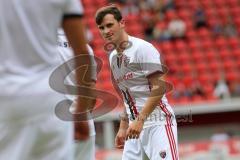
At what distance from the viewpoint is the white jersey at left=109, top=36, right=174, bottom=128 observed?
626 cm

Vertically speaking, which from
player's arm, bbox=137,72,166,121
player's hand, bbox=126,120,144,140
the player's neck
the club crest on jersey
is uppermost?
the player's neck

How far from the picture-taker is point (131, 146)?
21.1 ft

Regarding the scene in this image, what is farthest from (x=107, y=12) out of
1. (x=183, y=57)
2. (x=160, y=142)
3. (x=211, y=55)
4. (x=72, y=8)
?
(x=211, y=55)

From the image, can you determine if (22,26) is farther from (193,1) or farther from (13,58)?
(193,1)

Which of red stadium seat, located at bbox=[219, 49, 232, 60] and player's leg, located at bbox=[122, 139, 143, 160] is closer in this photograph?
player's leg, located at bbox=[122, 139, 143, 160]

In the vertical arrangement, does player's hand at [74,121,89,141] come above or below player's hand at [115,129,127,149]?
above

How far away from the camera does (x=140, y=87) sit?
21.1 feet

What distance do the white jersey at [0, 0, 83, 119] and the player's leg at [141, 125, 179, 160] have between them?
319 centimetres

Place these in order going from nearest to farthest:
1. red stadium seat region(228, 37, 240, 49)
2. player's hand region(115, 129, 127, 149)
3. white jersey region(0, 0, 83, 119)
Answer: white jersey region(0, 0, 83, 119)
player's hand region(115, 129, 127, 149)
red stadium seat region(228, 37, 240, 49)

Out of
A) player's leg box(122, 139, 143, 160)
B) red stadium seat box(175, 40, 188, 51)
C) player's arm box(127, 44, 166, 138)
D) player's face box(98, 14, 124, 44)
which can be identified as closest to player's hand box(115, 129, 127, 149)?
player's leg box(122, 139, 143, 160)

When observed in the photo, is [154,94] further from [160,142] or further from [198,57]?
[198,57]

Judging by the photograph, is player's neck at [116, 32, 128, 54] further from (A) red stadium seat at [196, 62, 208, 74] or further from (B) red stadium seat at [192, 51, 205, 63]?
(B) red stadium seat at [192, 51, 205, 63]

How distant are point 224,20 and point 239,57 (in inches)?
76.7

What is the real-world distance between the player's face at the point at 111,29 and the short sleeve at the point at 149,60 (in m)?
0.24
